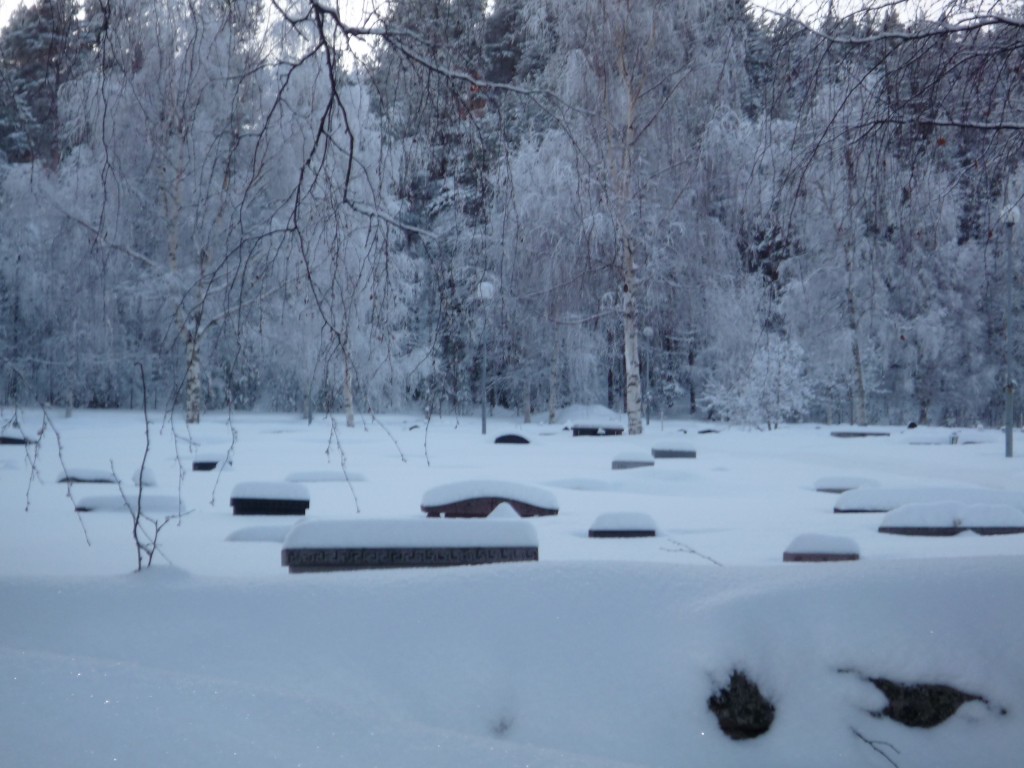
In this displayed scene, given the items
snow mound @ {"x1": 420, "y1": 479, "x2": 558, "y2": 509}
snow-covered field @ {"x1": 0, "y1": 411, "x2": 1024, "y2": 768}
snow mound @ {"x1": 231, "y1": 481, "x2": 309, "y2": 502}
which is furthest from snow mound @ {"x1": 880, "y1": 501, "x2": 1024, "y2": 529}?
snow mound @ {"x1": 231, "y1": 481, "x2": 309, "y2": 502}

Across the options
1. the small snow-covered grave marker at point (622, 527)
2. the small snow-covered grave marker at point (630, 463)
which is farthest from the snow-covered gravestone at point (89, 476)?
the small snow-covered grave marker at point (630, 463)

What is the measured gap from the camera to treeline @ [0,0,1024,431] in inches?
159

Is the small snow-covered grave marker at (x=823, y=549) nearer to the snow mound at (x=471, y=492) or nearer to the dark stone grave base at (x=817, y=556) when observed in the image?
the dark stone grave base at (x=817, y=556)

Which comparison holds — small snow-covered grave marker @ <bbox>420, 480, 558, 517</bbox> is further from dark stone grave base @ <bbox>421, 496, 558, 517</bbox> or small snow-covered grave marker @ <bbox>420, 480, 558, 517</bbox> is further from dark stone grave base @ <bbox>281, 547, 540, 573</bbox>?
dark stone grave base @ <bbox>281, 547, 540, 573</bbox>

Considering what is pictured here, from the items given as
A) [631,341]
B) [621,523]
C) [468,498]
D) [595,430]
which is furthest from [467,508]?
[595,430]

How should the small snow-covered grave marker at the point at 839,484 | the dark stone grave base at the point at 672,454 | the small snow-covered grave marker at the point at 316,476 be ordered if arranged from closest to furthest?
the small snow-covered grave marker at the point at 839,484, the small snow-covered grave marker at the point at 316,476, the dark stone grave base at the point at 672,454

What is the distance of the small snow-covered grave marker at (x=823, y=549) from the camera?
5863 millimetres

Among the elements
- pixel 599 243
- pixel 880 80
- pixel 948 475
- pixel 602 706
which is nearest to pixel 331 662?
pixel 602 706

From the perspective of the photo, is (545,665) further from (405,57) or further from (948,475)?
(948,475)

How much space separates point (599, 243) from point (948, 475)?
267 inches

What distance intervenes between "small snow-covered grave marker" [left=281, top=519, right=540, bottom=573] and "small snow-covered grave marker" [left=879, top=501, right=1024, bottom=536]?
423 centimetres

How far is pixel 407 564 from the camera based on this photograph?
499 cm

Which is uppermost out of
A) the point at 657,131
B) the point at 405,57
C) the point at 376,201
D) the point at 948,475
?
the point at 657,131

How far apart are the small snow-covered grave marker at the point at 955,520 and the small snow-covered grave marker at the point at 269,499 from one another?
5.28 meters
